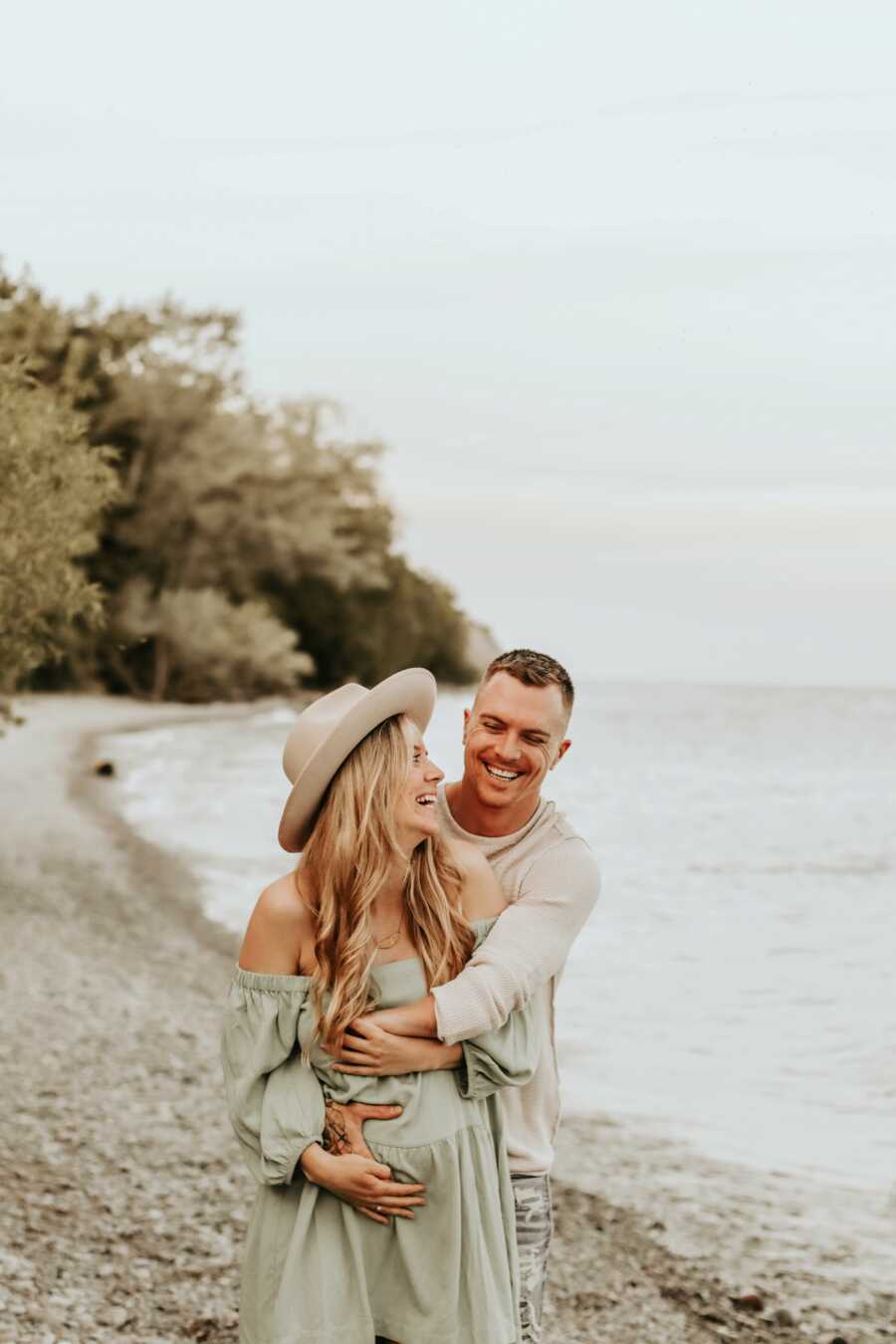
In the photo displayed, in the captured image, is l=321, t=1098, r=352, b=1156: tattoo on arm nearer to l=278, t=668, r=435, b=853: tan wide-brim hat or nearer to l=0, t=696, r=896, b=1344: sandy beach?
l=278, t=668, r=435, b=853: tan wide-brim hat

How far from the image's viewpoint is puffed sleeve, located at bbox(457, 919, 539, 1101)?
2.56 metres

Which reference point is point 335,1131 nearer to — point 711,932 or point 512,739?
point 512,739

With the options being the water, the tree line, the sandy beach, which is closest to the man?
the sandy beach

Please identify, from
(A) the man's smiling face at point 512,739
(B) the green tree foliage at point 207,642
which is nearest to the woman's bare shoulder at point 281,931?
(A) the man's smiling face at point 512,739

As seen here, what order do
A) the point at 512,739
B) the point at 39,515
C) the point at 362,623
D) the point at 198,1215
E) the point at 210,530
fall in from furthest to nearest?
the point at 362,623
the point at 210,530
the point at 39,515
the point at 198,1215
the point at 512,739

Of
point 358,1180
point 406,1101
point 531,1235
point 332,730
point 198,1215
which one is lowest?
point 198,1215

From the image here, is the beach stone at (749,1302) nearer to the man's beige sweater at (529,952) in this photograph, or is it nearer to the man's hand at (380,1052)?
the man's beige sweater at (529,952)

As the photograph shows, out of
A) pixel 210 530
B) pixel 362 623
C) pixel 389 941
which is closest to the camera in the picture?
pixel 389 941

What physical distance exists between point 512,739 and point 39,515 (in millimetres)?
6586

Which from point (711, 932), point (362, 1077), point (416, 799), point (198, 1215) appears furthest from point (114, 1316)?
point (711, 932)

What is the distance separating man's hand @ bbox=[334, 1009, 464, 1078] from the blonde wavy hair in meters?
0.02

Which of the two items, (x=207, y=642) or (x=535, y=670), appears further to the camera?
(x=207, y=642)

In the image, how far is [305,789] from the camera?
2566 millimetres

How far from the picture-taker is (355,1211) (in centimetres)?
256
